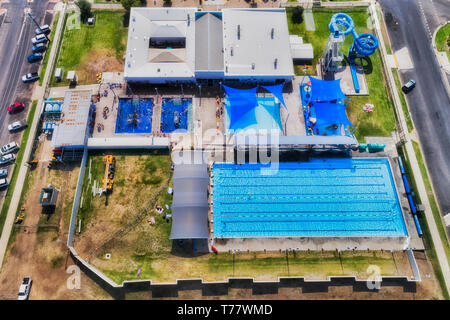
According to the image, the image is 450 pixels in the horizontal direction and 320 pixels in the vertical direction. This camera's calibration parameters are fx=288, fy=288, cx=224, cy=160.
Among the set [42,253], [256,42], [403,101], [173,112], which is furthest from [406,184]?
[42,253]

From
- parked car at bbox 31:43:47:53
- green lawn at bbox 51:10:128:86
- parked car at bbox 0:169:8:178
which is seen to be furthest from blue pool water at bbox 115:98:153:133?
parked car at bbox 31:43:47:53

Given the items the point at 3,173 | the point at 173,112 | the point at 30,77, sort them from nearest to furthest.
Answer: the point at 3,173, the point at 173,112, the point at 30,77

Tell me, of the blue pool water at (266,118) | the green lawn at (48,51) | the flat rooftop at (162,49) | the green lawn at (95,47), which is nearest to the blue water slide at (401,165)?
the blue pool water at (266,118)

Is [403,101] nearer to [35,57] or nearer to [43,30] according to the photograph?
[35,57]

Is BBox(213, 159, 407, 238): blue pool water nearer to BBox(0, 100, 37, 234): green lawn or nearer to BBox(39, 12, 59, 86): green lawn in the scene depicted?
BBox(0, 100, 37, 234): green lawn

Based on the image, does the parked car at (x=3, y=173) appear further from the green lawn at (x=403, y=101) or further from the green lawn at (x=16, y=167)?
the green lawn at (x=403, y=101)
